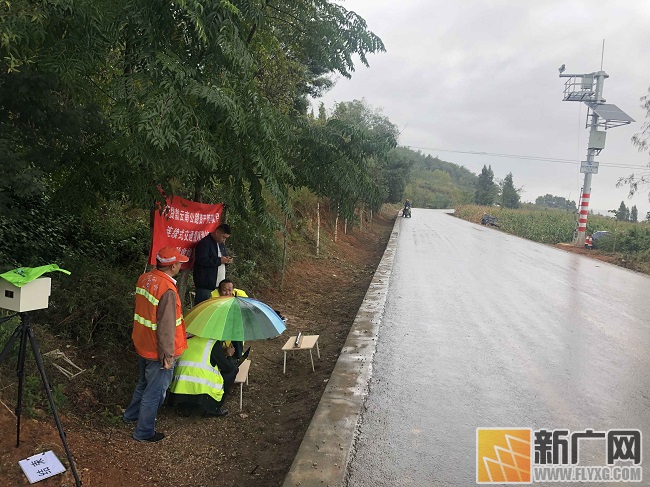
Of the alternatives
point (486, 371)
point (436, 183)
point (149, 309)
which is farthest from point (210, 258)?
point (436, 183)

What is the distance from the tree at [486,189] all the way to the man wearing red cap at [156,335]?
96.5 meters

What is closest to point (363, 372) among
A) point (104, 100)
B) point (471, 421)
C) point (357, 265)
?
point (471, 421)

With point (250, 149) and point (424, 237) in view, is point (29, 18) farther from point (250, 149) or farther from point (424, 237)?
point (424, 237)

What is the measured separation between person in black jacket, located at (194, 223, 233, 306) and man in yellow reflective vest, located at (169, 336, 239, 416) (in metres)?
1.26

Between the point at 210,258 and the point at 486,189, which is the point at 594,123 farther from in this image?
the point at 486,189

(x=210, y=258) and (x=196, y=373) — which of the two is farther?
(x=210, y=258)

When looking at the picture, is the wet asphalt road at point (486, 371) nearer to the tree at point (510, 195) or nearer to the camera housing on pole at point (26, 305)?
the camera housing on pole at point (26, 305)

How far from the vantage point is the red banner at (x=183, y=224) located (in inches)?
212

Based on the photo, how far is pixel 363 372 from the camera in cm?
581

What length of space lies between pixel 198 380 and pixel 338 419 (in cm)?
137

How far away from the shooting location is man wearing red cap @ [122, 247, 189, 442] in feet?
13.4

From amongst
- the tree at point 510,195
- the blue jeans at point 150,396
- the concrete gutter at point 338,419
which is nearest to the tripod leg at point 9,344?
the blue jeans at point 150,396

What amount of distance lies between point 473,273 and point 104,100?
10913 millimetres

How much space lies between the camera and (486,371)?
6.02 metres
